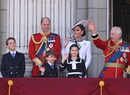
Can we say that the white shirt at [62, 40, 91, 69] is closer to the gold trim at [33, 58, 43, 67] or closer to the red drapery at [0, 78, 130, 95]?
the gold trim at [33, 58, 43, 67]

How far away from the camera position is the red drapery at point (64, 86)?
691cm

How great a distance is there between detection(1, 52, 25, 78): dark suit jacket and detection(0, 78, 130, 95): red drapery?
3.88ft

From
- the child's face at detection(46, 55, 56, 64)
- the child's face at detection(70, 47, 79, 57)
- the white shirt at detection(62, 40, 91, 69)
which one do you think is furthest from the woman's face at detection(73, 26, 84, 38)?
the child's face at detection(46, 55, 56, 64)

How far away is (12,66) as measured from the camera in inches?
321

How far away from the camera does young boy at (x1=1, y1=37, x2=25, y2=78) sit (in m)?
8.12

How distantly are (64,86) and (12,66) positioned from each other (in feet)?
5.25

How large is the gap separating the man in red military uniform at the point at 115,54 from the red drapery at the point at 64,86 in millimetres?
830

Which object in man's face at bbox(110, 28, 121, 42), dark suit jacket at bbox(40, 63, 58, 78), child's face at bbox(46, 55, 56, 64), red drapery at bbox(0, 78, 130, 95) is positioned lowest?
red drapery at bbox(0, 78, 130, 95)

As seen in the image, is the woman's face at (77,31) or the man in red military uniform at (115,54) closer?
the man in red military uniform at (115,54)

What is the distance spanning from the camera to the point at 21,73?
26.6 ft

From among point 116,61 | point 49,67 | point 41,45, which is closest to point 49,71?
point 49,67

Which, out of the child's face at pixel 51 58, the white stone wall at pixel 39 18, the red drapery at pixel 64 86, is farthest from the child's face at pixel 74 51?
the white stone wall at pixel 39 18

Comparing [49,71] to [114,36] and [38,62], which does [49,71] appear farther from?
[114,36]

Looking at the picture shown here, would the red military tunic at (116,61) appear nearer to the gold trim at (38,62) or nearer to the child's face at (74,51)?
the child's face at (74,51)
